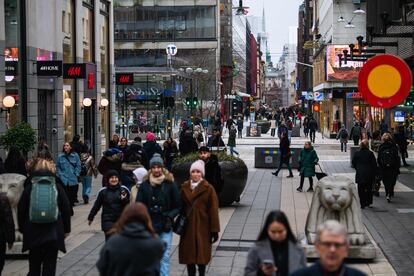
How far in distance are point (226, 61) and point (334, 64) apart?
50218 millimetres

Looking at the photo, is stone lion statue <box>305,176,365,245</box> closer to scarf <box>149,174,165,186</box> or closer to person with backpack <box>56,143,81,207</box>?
scarf <box>149,174,165,186</box>

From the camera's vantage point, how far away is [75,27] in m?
31.0

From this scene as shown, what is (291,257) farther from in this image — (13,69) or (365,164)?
(13,69)

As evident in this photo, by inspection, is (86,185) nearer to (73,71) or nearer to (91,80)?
(73,71)

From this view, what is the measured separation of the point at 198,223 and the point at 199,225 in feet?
0.09

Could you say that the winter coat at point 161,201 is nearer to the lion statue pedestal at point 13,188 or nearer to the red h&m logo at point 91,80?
the lion statue pedestal at point 13,188

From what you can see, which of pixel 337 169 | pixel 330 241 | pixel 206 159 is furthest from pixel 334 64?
pixel 330 241

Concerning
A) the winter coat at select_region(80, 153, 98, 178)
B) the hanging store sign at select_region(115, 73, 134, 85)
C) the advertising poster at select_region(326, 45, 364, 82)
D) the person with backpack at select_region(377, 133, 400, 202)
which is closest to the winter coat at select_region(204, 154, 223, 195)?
the winter coat at select_region(80, 153, 98, 178)

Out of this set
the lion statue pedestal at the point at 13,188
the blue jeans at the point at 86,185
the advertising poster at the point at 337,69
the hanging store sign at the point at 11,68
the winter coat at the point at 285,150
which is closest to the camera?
the lion statue pedestal at the point at 13,188

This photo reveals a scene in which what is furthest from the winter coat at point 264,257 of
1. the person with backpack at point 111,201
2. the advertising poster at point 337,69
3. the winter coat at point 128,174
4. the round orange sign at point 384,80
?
the advertising poster at point 337,69

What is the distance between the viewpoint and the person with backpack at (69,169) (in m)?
18.3

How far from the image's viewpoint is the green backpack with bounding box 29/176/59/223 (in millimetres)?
9570

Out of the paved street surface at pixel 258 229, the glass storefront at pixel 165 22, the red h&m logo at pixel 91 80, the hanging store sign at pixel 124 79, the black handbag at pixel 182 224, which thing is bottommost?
the paved street surface at pixel 258 229

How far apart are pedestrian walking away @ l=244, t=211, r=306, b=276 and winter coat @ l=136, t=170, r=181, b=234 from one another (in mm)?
3349
